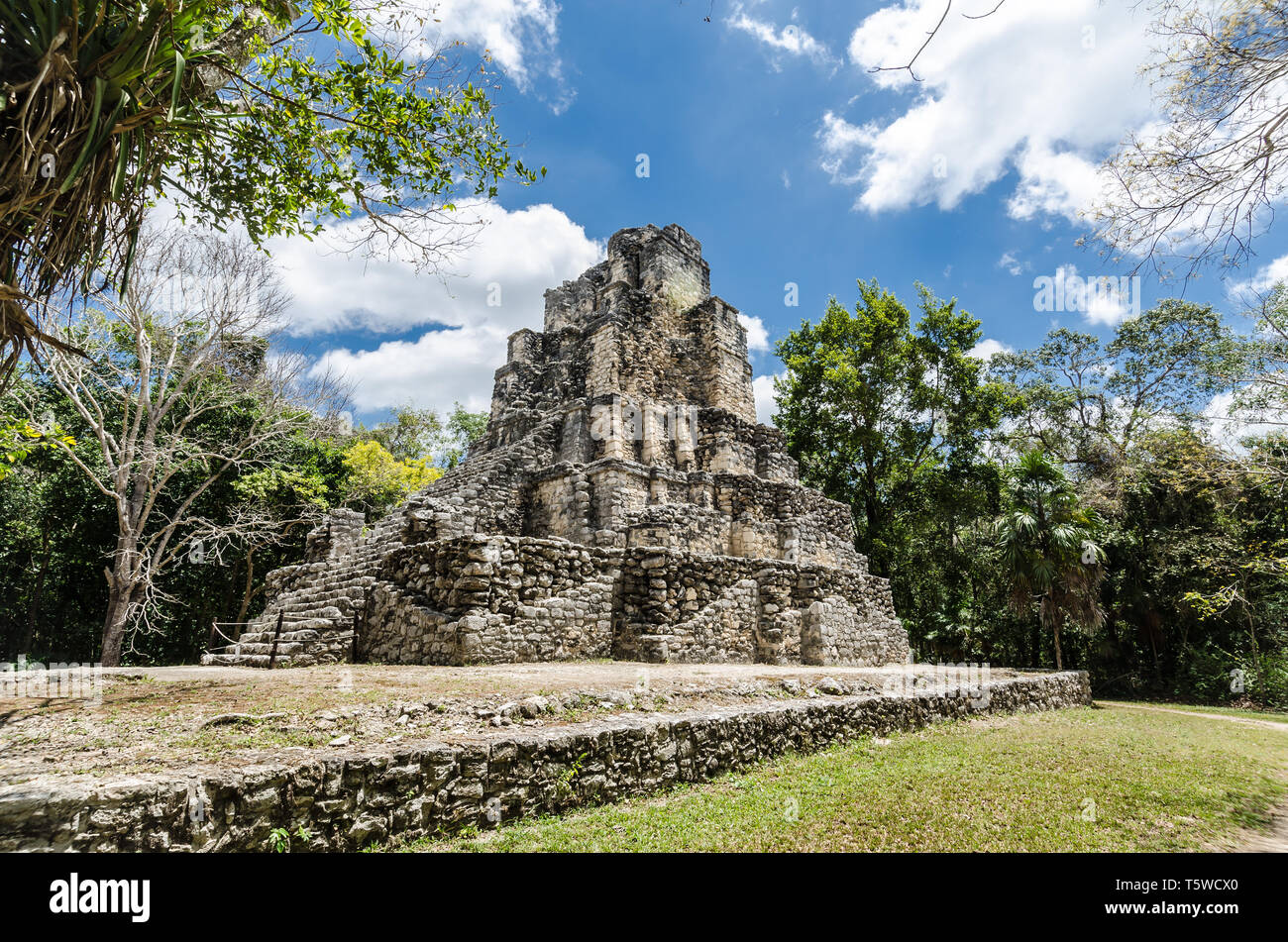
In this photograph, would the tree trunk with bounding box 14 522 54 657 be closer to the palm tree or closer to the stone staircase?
the stone staircase

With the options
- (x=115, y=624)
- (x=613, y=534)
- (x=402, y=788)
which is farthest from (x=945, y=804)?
(x=115, y=624)

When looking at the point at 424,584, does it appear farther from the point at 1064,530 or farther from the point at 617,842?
the point at 1064,530

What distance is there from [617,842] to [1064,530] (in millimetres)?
15964

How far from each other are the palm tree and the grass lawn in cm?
812

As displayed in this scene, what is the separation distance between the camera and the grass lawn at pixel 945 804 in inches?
147

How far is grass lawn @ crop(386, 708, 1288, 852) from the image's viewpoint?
3.74 metres

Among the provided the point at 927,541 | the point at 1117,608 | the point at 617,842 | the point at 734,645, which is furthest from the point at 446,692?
the point at 927,541

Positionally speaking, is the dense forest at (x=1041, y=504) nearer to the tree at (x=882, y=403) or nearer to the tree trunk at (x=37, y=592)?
the tree at (x=882, y=403)

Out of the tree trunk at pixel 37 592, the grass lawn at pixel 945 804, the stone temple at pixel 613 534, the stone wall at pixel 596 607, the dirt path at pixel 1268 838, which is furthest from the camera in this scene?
the tree trunk at pixel 37 592

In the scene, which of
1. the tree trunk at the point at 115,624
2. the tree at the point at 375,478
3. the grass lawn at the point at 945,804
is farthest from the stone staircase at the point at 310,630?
the tree at the point at 375,478

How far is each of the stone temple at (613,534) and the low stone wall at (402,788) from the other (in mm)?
3735

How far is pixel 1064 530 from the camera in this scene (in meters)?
15.3

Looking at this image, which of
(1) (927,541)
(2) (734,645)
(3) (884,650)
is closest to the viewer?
(2) (734,645)

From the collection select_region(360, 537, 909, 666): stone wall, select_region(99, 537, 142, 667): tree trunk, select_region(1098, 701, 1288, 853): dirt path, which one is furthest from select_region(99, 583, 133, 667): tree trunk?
select_region(1098, 701, 1288, 853): dirt path
